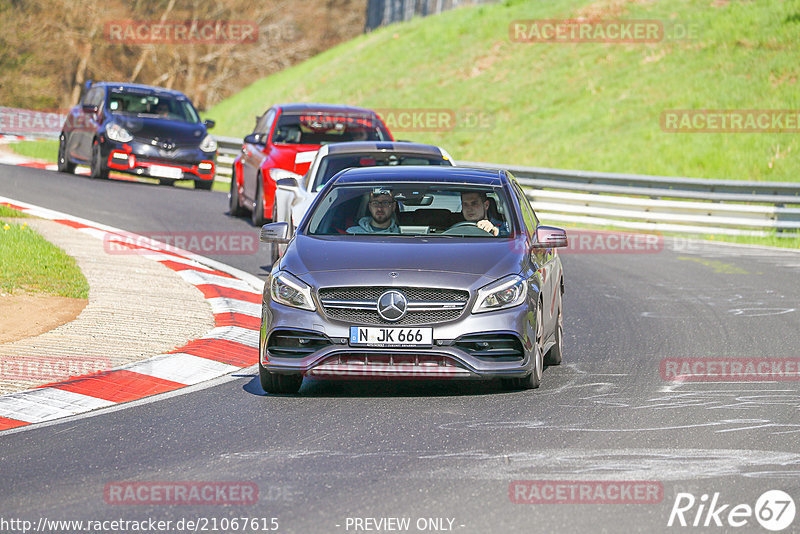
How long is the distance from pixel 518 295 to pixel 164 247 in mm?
8922

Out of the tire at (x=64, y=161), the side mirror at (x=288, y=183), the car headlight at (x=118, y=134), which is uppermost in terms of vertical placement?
the side mirror at (x=288, y=183)

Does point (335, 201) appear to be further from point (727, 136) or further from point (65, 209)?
point (727, 136)

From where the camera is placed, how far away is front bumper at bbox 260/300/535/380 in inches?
320

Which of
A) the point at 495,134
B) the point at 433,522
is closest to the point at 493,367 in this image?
the point at 433,522

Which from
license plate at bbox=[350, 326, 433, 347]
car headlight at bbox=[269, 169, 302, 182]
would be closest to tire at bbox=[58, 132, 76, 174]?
car headlight at bbox=[269, 169, 302, 182]

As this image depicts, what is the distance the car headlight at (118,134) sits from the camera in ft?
76.0

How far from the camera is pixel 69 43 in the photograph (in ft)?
187

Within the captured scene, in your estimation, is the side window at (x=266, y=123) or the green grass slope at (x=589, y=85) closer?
the side window at (x=266, y=123)

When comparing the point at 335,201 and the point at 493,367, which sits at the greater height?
the point at 335,201

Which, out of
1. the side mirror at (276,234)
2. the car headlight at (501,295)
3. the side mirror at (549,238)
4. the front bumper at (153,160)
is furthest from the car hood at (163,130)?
the car headlight at (501,295)

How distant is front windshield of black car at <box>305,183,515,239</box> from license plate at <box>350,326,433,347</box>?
1.29 metres

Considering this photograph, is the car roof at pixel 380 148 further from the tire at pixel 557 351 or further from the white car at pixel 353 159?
the tire at pixel 557 351

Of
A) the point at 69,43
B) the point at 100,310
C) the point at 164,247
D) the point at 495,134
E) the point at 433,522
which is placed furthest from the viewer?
the point at 69,43

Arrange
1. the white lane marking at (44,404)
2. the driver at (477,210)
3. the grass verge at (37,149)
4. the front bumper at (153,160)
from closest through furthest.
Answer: the white lane marking at (44,404) < the driver at (477,210) < the front bumper at (153,160) < the grass verge at (37,149)
